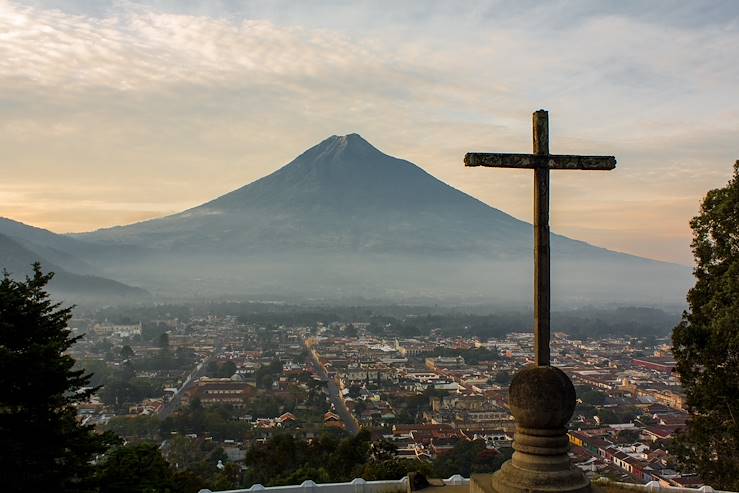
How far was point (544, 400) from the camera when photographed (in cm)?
482

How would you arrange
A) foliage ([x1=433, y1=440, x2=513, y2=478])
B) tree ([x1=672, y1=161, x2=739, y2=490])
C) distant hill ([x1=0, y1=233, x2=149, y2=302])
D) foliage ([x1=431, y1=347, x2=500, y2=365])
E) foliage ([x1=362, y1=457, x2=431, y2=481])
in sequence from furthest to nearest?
distant hill ([x1=0, y1=233, x2=149, y2=302]) < foliage ([x1=431, y1=347, x2=500, y2=365]) < foliage ([x1=433, y1=440, x2=513, y2=478]) < foliage ([x1=362, y1=457, x2=431, y2=481]) < tree ([x1=672, y1=161, x2=739, y2=490])

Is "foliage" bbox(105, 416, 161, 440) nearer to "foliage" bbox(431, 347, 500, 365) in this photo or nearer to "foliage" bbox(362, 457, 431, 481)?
"foliage" bbox(362, 457, 431, 481)

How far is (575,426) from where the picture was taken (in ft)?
72.6

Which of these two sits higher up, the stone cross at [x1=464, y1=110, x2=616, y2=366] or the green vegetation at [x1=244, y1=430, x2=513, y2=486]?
the stone cross at [x1=464, y1=110, x2=616, y2=366]

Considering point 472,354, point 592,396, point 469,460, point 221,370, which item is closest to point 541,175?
point 469,460

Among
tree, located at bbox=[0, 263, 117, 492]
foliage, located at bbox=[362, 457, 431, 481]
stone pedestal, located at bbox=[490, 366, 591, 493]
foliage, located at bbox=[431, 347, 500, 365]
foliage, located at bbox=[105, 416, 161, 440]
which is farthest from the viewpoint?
foliage, located at bbox=[431, 347, 500, 365]

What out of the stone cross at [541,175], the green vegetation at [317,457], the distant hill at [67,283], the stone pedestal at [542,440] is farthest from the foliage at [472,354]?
the distant hill at [67,283]

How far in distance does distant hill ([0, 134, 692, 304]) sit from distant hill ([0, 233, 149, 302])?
16605 millimetres

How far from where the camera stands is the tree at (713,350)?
795 cm

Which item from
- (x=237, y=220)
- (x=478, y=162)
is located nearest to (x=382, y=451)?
(x=478, y=162)

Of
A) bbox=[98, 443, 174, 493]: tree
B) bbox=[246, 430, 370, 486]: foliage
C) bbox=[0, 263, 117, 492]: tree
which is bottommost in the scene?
bbox=[246, 430, 370, 486]: foliage

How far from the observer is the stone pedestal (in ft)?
15.5

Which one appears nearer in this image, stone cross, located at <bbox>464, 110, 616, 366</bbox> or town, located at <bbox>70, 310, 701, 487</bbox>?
stone cross, located at <bbox>464, 110, 616, 366</bbox>

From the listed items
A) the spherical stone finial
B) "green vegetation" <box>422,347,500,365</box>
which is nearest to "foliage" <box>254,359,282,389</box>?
"green vegetation" <box>422,347,500,365</box>
